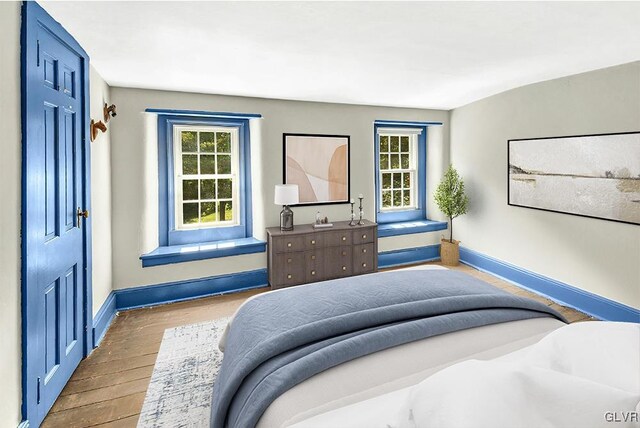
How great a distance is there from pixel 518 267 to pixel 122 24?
4.58 meters

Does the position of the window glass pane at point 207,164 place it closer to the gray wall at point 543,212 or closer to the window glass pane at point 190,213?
the window glass pane at point 190,213

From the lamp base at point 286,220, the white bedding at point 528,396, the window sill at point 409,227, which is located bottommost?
the white bedding at point 528,396

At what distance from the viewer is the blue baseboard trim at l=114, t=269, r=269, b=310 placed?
3.57m

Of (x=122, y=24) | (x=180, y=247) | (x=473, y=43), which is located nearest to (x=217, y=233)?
(x=180, y=247)

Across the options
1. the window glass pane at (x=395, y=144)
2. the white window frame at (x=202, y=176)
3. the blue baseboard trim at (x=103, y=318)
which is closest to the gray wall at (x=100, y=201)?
the blue baseboard trim at (x=103, y=318)

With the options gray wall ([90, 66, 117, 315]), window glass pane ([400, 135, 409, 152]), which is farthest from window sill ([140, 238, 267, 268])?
window glass pane ([400, 135, 409, 152])

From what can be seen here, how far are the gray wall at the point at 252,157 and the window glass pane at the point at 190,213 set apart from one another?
0.33 metres

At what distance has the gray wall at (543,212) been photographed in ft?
10.1

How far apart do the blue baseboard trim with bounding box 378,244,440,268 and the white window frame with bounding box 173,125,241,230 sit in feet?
6.95

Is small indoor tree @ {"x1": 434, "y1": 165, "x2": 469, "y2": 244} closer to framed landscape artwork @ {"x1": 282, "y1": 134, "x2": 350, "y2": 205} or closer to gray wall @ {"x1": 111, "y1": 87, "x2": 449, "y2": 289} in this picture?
gray wall @ {"x1": 111, "y1": 87, "x2": 449, "y2": 289}

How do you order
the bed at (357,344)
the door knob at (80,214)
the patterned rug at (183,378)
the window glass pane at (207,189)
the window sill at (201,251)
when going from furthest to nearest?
the window glass pane at (207,189) → the window sill at (201,251) → the door knob at (80,214) → the patterned rug at (183,378) → the bed at (357,344)

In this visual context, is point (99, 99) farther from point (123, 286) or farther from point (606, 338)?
point (606, 338)

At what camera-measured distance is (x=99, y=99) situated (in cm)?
307

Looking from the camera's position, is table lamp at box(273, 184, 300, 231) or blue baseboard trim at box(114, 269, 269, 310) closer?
blue baseboard trim at box(114, 269, 269, 310)
